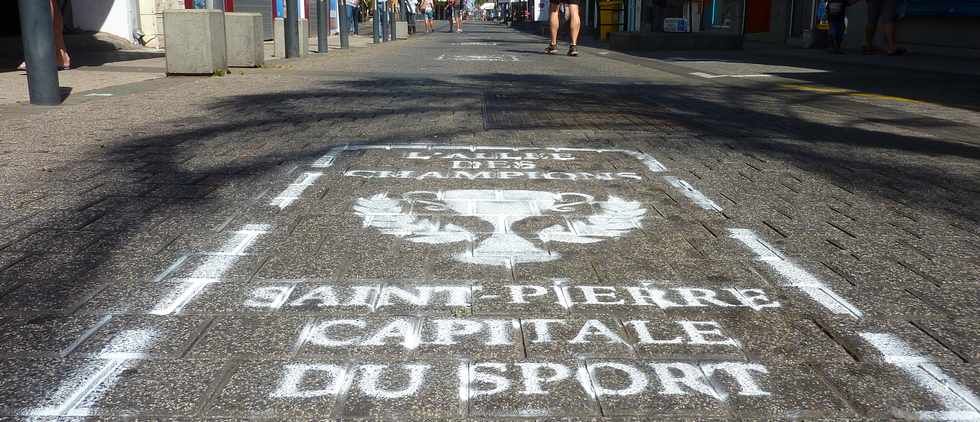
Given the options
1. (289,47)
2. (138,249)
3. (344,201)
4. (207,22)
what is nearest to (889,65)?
(289,47)

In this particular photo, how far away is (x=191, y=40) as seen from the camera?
11.9m

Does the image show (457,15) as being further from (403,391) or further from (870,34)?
(403,391)

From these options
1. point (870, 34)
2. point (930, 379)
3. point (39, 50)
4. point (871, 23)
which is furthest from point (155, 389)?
point (871, 23)

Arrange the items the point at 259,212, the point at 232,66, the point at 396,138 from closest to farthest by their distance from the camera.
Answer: the point at 259,212
the point at 396,138
the point at 232,66

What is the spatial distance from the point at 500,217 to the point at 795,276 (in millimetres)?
1369

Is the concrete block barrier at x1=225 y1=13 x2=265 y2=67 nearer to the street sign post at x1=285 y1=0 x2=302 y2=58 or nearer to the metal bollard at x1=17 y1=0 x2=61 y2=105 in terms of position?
the street sign post at x1=285 y1=0 x2=302 y2=58

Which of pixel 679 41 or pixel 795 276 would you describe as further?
pixel 679 41

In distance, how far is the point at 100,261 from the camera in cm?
338

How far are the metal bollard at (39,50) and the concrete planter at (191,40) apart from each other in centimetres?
360

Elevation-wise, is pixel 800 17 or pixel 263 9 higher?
pixel 263 9

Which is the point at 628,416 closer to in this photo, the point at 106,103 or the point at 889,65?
the point at 106,103

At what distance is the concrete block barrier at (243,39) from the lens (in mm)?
13625

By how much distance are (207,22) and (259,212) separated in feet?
27.3

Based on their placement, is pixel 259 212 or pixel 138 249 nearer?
pixel 138 249
